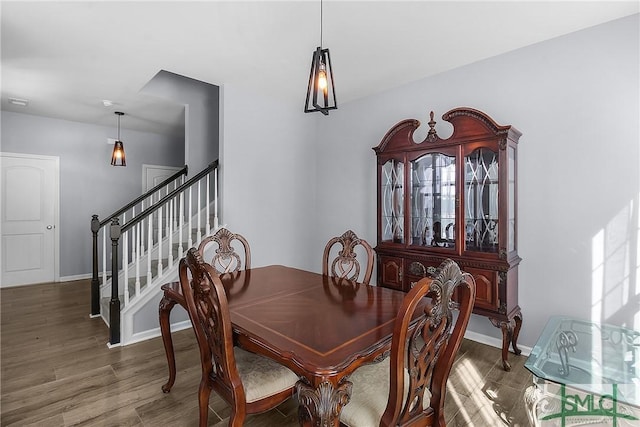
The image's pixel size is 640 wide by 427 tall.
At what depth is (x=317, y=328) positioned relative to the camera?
4.77 feet

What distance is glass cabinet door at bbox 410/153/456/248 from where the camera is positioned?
291 centimetres

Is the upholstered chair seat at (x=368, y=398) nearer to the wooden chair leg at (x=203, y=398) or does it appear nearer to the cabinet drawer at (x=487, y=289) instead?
the wooden chair leg at (x=203, y=398)

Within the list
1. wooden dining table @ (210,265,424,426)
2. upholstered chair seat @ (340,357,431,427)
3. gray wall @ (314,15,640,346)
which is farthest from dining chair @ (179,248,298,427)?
gray wall @ (314,15,640,346)

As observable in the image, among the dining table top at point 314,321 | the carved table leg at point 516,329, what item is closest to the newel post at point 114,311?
the dining table top at point 314,321

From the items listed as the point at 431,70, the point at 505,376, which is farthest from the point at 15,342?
the point at 431,70

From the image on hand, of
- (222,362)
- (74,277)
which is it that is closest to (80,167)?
(74,277)

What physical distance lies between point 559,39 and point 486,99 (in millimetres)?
661

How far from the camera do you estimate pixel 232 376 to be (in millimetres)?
1413

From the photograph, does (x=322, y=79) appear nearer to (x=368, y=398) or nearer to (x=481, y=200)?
(x=368, y=398)

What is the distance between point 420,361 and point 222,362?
864 millimetres

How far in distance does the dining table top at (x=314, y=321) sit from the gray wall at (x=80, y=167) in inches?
179

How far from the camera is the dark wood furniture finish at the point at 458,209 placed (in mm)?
2594

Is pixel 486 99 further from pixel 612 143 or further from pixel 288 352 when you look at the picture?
pixel 288 352

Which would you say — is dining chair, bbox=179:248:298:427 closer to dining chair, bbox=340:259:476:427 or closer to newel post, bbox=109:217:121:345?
dining chair, bbox=340:259:476:427
